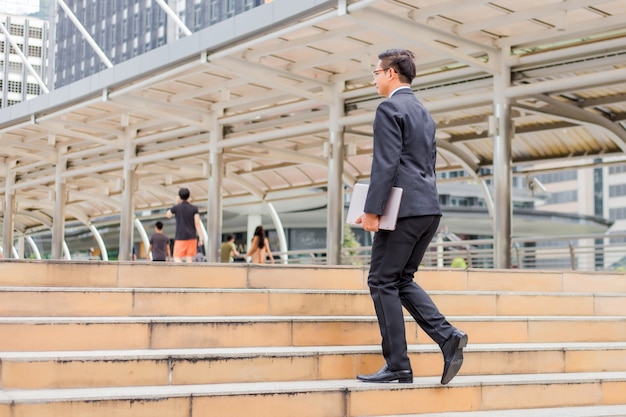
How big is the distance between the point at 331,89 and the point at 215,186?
13.2ft

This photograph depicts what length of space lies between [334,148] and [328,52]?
2.40m

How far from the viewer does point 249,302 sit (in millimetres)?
6227

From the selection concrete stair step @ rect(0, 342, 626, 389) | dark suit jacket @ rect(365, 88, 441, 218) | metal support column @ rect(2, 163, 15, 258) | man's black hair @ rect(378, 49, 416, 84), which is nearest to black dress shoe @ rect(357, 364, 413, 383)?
concrete stair step @ rect(0, 342, 626, 389)

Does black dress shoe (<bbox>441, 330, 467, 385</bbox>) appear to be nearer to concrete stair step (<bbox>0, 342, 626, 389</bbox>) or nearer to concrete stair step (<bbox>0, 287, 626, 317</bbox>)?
concrete stair step (<bbox>0, 342, 626, 389</bbox>)

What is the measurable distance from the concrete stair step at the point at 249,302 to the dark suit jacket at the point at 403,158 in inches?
64.7

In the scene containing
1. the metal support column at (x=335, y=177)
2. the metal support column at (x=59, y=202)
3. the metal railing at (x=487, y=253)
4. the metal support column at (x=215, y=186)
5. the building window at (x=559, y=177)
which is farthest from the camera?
the building window at (x=559, y=177)

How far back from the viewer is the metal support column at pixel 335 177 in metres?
16.1

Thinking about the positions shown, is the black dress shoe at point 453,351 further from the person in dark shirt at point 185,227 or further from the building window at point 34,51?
the building window at point 34,51

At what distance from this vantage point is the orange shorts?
44.0 ft

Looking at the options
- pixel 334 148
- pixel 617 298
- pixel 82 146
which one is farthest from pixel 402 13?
pixel 82 146

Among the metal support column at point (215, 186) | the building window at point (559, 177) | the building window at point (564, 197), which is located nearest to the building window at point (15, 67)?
the metal support column at point (215, 186)

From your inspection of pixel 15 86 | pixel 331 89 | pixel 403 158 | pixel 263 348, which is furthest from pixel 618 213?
pixel 403 158

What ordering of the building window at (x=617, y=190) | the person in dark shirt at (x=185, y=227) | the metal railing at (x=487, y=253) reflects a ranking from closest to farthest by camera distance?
the person in dark shirt at (x=185, y=227) → the metal railing at (x=487, y=253) → the building window at (x=617, y=190)

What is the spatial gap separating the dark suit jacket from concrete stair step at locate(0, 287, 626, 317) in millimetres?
1644
